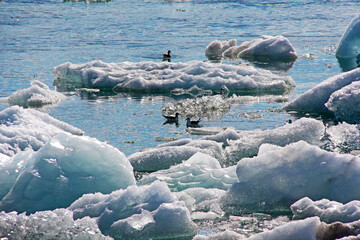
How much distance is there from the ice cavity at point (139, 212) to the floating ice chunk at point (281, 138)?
6.95 ft

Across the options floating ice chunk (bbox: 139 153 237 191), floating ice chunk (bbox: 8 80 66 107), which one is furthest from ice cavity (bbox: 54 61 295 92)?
floating ice chunk (bbox: 139 153 237 191)

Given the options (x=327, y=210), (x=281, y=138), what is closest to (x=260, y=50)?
(x=281, y=138)

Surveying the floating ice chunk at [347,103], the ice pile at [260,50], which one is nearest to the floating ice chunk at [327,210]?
the floating ice chunk at [347,103]

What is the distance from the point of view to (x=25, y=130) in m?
6.83

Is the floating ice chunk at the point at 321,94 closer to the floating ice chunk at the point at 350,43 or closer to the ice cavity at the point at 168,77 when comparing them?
the ice cavity at the point at 168,77

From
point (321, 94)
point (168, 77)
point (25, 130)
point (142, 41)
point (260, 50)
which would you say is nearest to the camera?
point (25, 130)

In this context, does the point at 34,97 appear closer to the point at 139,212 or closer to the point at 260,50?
the point at 139,212

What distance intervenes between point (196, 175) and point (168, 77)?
6.33m

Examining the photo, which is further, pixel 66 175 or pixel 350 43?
pixel 350 43

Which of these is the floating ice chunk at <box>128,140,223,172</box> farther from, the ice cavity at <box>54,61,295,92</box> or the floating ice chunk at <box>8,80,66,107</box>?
the ice cavity at <box>54,61,295,92</box>

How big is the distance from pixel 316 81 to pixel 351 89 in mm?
3119

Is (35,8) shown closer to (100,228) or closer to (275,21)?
(275,21)

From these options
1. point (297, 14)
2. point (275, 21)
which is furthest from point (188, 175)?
point (297, 14)

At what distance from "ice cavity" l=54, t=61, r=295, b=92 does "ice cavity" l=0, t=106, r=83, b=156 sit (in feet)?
12.9
